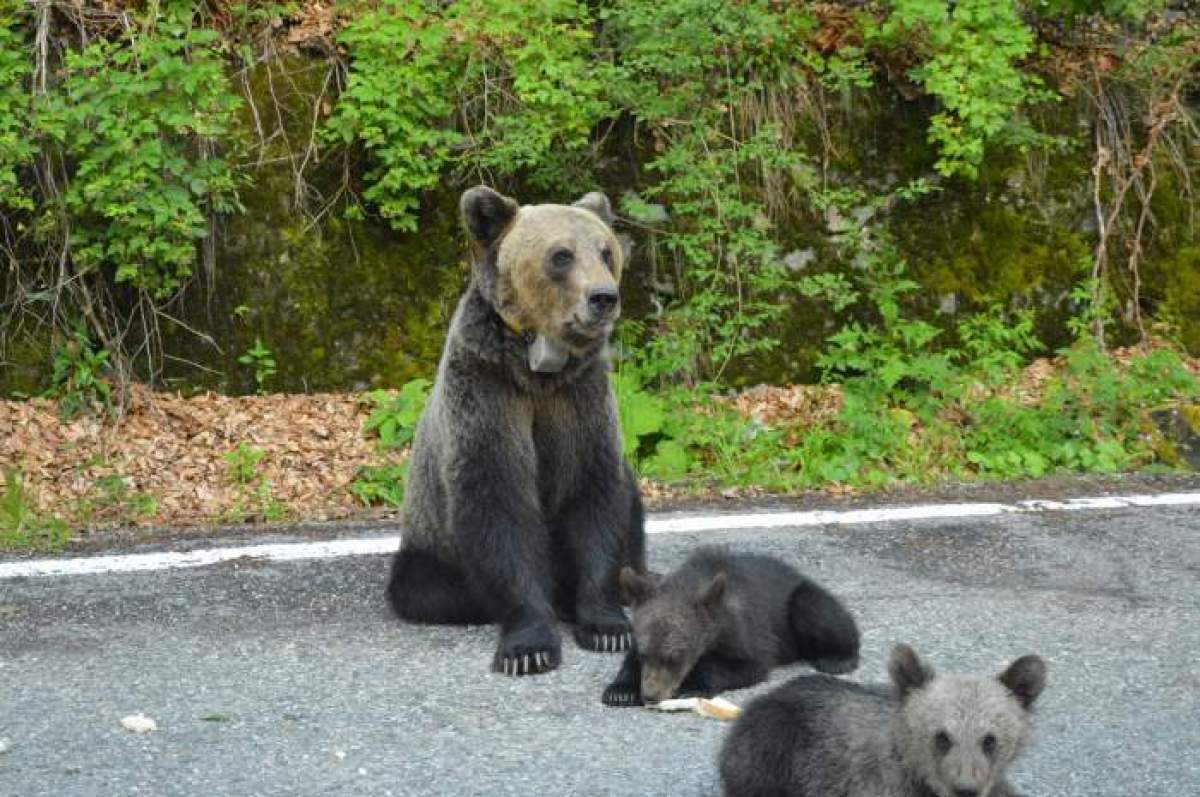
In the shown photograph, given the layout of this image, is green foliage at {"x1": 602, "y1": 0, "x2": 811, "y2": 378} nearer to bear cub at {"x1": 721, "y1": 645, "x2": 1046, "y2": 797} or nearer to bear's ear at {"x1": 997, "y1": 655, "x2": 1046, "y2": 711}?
bear cub at {"x1": 721, "y1": 645, "x2": 1046, "y2": 797}

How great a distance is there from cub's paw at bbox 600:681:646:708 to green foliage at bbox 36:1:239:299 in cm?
497

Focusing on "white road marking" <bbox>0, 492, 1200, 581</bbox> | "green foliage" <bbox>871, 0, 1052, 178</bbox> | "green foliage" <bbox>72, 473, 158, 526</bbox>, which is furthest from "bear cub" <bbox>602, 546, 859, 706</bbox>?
"green foliage" <bbox>871, 0, 1052, 178</bbox>

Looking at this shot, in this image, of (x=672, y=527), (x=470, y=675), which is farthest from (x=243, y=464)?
(x=470, y=675)

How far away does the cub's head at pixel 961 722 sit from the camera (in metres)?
3.73

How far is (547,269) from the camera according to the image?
20.1 ft

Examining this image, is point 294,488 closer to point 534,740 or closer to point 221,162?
point 221,162

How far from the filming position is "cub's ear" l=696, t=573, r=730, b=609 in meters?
5.31

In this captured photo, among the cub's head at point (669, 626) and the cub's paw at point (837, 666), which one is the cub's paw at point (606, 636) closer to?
the cub's head at point (669, 626)

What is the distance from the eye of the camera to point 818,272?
10.8 m

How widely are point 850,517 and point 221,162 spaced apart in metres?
4.26

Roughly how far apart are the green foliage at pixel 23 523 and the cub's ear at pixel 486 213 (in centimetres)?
256

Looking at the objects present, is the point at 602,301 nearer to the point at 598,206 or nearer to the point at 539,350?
the point at 539,350

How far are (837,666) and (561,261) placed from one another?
176 cm

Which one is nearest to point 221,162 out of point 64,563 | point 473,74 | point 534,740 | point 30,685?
point 473,74
